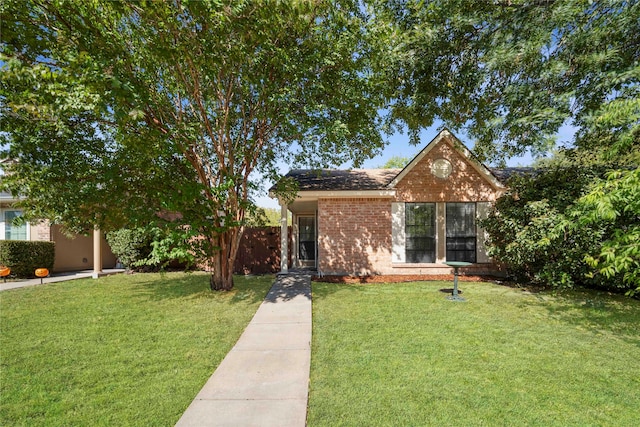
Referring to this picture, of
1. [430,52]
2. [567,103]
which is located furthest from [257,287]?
[567,103]

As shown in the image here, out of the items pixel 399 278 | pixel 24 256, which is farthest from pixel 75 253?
pixel 399 278

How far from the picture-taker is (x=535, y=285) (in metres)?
9.41

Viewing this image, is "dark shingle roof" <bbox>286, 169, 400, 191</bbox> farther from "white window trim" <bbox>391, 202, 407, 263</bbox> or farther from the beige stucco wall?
the beige stucco wall

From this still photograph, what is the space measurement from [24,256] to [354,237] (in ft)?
40.8

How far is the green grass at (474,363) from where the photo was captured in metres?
3.04

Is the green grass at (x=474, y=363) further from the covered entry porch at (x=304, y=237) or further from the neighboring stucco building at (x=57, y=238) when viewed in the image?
the neighboring stucco building at (x=57, y=238)

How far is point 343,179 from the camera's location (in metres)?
11.9

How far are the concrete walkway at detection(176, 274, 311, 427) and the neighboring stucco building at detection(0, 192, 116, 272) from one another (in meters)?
11.5

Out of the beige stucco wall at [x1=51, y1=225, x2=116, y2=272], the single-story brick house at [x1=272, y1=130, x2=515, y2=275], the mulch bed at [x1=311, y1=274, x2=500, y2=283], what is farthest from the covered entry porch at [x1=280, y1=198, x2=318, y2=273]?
the beige stucco wall at [x1=51, y1=225, x2=116, y2=272]

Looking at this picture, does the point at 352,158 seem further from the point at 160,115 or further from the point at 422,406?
the point at 422,406

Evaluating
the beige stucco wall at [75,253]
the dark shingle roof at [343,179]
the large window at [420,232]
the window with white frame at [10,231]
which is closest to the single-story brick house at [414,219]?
the large window at [420,232]

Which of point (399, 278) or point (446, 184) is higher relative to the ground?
point (446, 184)

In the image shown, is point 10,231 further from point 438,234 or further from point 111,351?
point 438,234

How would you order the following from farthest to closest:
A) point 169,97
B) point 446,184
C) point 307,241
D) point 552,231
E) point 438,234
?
point 307,241 → point 446,184 → point 438,234 → point 169,97 → point 552,231
